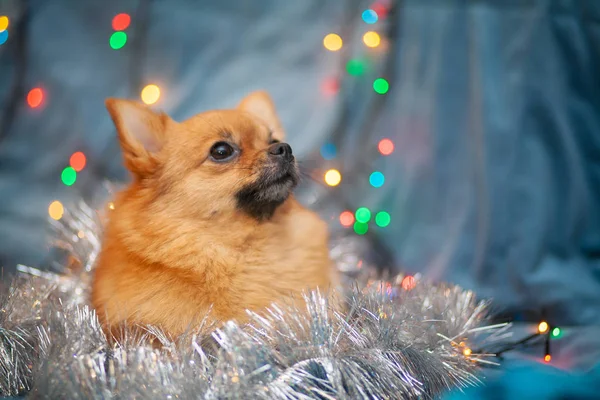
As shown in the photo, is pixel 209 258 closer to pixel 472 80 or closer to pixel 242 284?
pixel 242 284

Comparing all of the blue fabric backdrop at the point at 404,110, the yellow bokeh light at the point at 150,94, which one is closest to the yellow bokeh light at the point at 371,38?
the blue fabric backdrop at the point at 404,110


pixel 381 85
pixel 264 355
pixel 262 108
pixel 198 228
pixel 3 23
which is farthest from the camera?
pixel 381 85

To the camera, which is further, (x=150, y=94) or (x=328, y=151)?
(x=328, y=151)

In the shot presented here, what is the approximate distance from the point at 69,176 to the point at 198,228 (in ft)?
2.83

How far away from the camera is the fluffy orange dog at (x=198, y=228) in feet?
3.17

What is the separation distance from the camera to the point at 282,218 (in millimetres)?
1102

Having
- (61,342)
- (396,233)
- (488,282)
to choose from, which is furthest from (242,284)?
(488,282)

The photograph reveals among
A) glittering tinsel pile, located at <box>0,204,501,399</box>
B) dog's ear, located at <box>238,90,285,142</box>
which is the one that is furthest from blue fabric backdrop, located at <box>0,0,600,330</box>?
glittering tinsel pile, located at <box>0,204,501,399</box>

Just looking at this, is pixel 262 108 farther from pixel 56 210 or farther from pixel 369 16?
pixel 56 210

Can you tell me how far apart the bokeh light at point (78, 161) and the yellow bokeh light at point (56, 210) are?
0.12 m

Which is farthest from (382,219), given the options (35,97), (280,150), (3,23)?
(3,23)

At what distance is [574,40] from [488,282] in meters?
A: 0.80

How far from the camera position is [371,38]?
1.76m

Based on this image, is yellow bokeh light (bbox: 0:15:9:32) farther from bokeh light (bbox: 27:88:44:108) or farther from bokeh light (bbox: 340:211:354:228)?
bokeh light (bbox: 340:211:354:228)
